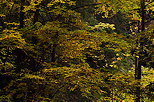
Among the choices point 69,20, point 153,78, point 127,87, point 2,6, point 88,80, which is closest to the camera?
point 88,80

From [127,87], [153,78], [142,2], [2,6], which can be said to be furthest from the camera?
[142,2]

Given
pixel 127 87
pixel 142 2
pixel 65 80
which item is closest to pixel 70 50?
pixel 65 80

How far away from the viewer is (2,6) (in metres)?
5.52

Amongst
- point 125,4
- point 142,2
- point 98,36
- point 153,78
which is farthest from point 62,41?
point 142,2

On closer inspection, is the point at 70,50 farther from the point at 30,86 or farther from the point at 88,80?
the point at 30,86

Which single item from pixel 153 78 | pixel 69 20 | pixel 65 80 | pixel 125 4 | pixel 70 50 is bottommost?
pixel 153 78

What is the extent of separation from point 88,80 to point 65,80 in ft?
2.20

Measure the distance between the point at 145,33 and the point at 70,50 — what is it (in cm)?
357

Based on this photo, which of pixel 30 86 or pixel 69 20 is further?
pixel 69 20

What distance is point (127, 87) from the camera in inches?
204

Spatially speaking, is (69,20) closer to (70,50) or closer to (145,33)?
(70,50)

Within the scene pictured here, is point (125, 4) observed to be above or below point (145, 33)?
above

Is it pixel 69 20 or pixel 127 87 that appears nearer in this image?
pixel 127 87

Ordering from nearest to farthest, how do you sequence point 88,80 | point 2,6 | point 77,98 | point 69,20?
point 88,80 < point 2,6 < point 69,20 < point 77,98
